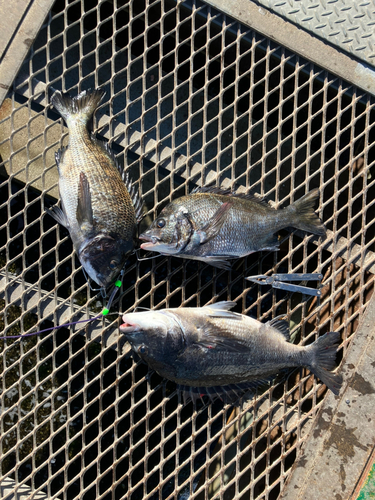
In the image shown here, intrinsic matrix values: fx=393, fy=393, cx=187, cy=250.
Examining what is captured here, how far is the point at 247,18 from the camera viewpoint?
4.41 meters

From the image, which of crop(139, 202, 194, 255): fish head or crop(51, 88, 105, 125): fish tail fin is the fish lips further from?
crop(51, 88, 105, 125): fish tail fin

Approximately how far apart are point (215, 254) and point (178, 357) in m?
1.11

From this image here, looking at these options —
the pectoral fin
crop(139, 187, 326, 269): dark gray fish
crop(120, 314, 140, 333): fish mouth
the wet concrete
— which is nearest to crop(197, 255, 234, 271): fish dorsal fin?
crop(139, 187, 326, 269): dark gray fish

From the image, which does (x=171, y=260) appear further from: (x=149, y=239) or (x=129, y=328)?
(x=129, y=328)

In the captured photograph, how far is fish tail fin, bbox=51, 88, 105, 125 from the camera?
420 cm

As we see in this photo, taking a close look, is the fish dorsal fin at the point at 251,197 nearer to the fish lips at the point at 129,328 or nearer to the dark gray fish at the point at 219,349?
the dark gray fish at the point at 219,349

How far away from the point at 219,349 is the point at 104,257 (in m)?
1.49

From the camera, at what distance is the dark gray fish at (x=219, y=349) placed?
3908 mm

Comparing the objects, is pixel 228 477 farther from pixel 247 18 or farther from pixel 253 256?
pixel 247 18

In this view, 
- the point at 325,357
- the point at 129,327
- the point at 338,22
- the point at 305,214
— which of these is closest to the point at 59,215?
the point at 129,327

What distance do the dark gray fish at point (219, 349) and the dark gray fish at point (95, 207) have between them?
643 millimetres

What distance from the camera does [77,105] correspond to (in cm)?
421

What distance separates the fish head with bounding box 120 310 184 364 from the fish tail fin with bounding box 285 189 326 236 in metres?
1.71

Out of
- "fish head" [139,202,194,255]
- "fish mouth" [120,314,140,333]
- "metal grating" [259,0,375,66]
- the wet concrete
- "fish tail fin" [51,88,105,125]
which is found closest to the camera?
"fish mouth" [120,314,140,333]
